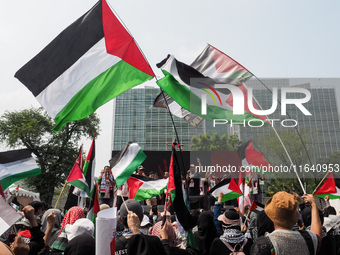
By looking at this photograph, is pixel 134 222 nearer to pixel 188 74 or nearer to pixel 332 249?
pixel 332 249

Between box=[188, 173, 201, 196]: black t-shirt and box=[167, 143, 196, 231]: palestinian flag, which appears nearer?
box=[167, 143, 196, 231]: palestinian flag

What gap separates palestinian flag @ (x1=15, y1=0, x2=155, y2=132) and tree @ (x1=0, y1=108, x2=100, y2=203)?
29567mm

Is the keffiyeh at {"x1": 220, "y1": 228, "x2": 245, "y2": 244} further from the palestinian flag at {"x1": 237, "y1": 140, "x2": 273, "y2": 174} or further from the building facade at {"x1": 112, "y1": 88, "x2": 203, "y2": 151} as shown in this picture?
the building facade at {"x1": 112, "y1": 88, "x2": 203, "y2": 151}

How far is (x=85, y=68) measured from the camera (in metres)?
5.61

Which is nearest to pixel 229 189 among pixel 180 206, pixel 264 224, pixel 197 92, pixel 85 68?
pixel 197 92

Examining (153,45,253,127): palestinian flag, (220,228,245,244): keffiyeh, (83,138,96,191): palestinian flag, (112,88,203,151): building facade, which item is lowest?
(220,228,245,244): keffiyeh

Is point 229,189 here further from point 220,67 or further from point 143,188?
point 220,67

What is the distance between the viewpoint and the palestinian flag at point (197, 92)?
263 inches

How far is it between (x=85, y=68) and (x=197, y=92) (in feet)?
8.88

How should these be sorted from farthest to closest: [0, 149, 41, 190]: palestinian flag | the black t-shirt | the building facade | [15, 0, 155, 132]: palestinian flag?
the building facade
the black t-shirt
[0, 149, 41, 190]: palestinian flag
[15, 0, 155, 132]: palestinian flag

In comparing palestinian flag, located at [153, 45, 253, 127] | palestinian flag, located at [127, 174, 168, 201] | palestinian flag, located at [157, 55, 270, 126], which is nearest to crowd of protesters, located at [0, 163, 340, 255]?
palestinian flag, located at [127, 174, 168, 201]

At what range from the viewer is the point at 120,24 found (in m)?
5.89

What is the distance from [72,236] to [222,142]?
2751 inches

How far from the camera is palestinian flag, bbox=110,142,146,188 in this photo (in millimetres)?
6980
